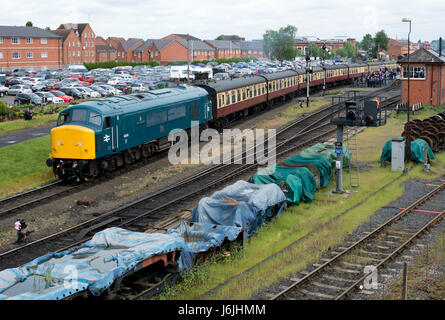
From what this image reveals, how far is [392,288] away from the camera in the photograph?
13430 mm

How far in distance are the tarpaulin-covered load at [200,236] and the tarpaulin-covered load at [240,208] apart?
99cm

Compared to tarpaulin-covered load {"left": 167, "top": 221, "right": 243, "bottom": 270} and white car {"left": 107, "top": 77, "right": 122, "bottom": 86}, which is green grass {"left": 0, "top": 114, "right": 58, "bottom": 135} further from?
white car {"left": 107, "top": 77, "right": 122, "bottom": 86}

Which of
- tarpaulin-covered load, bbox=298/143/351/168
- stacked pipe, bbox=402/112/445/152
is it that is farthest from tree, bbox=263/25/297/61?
tarpaulin-covered load, bbox=298/143/351/168

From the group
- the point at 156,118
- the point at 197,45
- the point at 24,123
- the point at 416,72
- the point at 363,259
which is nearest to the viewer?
the point at 363,259

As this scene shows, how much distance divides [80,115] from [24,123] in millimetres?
14662

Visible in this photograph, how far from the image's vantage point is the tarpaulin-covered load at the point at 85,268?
10.9 m

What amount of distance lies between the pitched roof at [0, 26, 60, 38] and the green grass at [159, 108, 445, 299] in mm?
87805

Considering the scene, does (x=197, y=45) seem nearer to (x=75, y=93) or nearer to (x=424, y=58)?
(x=75, y=93)

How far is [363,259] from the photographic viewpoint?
51.1 feet

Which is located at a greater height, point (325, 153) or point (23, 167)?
point (325, 153)

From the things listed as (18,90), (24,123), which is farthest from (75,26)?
(24,123)

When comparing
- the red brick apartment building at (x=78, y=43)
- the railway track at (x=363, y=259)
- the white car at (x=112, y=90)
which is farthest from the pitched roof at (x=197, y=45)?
the railway track at (x=363, y=259)

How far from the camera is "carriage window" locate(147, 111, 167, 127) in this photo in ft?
92.4

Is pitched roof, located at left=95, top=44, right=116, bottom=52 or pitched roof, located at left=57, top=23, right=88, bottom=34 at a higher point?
pitched roof, located at left=57, top=23, right=88, bottom=34
